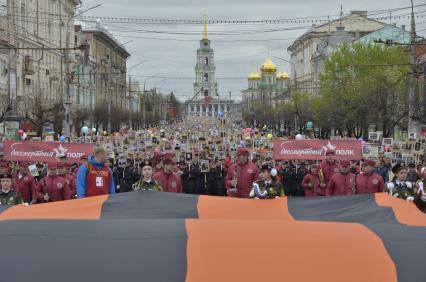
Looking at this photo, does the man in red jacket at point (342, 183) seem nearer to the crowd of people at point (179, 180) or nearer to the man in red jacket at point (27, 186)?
the crowd of people at point (179, 180)

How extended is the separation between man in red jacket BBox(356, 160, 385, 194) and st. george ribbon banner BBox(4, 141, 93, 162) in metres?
7.87

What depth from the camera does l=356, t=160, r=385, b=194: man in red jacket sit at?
477 inches

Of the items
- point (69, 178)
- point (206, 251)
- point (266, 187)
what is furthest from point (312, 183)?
point (206, 251)

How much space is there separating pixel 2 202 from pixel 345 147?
10933 millimetres

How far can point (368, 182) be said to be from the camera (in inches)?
480

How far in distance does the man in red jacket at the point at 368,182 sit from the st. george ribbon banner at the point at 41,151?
7.87 m

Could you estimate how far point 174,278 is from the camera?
5426 millimetres

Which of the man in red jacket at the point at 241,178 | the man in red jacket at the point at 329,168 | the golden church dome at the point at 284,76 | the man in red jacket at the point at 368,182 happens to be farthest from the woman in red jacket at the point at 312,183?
the golden church dome at the point at 284,76

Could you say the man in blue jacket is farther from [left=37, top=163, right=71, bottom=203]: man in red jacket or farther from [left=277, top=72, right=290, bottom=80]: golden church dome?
[left=277, top=72, right=290, bottom=80]: golden church dome

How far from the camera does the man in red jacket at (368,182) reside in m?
12.1

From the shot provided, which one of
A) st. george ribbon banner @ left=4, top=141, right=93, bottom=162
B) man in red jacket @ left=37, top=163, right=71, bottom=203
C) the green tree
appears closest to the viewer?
man in red jacket @ left=37, top=163, right=71, bottom=203

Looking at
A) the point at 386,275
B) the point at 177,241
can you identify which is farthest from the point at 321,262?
the point at 177,241

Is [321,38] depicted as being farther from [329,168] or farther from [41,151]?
[329,168]

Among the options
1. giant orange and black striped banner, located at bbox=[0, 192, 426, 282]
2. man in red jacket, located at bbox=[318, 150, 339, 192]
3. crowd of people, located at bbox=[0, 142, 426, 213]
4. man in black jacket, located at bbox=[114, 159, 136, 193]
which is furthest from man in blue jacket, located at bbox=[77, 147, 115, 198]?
man in black jacket, located at bbox=[114, 159, 136, 193]
